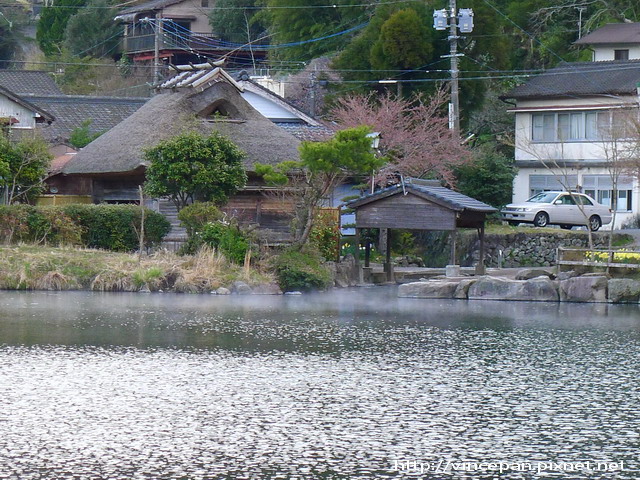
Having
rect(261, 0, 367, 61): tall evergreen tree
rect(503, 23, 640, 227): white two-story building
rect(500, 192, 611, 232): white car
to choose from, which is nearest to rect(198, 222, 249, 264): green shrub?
rect(500, 192, 611, 232): white car

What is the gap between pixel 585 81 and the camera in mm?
47188

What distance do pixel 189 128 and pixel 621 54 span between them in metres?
22.3

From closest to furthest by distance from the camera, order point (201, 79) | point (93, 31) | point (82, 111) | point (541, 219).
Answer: point (201, 79), point (541, 219), point (82, 111), point (93, 31)

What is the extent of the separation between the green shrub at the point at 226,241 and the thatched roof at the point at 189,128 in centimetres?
550

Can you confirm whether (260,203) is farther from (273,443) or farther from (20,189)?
(273,443)

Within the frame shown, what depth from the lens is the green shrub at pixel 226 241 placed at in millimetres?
32719

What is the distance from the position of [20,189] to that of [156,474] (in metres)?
26.2

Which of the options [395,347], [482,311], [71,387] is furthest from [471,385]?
[482,311]

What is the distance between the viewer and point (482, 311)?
28.5m

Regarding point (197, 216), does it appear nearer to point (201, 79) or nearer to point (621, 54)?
point (201, 79)

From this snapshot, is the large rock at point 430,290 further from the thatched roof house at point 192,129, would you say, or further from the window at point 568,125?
the window at point 568,125

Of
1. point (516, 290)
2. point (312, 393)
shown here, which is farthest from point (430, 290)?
point (312, 393)

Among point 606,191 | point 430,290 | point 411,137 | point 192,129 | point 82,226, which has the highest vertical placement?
point 411,137

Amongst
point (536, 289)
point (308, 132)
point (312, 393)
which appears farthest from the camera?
point (308, 132)
